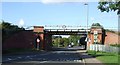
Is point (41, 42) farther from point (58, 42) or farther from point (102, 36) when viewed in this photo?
point (58, 42)

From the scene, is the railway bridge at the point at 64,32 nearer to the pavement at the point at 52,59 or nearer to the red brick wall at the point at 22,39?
the red brick wall at the point at 22,39

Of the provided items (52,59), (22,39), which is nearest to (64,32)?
(22,39)

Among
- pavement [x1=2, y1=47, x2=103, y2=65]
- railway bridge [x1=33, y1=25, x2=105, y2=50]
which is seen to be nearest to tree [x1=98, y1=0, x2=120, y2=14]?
pavement [x1=2, y1=47, x2=103, y2=65]

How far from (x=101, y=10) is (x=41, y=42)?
6685cm

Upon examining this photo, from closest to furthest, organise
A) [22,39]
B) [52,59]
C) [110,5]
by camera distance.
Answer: [110,5] → [52,59] → [22,39]

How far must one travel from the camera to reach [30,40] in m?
91.9

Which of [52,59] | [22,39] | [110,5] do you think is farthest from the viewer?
[22,39]

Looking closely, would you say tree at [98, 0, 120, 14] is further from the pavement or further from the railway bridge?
the railway bridge

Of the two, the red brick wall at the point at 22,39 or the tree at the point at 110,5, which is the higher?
the tree at the point at 110,5

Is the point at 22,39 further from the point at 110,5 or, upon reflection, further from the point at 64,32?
the point at 110,5

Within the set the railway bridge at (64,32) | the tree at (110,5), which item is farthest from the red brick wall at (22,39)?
the tree at (110,5)

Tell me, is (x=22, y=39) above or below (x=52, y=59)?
above

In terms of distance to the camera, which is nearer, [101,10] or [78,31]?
[101,10]

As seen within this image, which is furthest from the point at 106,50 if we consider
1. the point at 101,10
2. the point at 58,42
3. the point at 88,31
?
the point at 58,42
